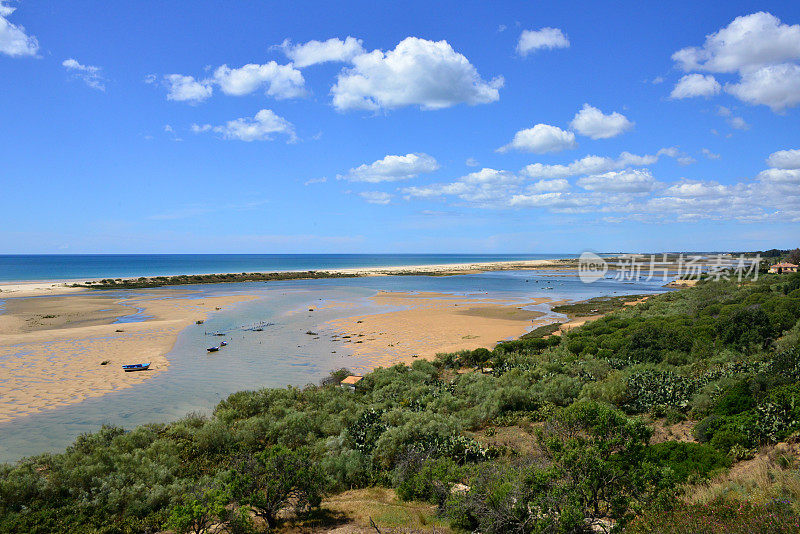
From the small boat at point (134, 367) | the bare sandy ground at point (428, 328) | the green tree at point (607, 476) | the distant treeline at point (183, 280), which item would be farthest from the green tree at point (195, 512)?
the distant treeline at point (183, 280)

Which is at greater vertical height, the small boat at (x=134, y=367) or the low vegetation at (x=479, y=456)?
the low vegetation at (x=479, y=456)

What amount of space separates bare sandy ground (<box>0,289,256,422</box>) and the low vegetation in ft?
26.7

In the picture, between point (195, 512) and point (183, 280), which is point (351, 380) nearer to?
point (195, 512)

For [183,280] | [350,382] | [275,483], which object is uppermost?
[183,280]

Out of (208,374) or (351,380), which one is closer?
(351,380)

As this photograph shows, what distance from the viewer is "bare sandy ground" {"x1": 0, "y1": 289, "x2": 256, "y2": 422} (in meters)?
16.9

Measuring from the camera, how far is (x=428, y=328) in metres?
31.0

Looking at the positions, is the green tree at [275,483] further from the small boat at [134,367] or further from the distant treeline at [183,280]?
the distant treeline at [183,280]

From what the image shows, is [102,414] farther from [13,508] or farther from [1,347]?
[1,347]

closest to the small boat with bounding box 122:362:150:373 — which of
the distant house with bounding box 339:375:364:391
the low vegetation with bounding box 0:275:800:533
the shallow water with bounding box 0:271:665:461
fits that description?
the shallow water with bounding box 0:271:665:461

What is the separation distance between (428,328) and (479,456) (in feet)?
70.5

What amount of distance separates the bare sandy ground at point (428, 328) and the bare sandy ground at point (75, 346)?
11.6 m

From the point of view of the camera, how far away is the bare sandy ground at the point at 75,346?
55.4ft

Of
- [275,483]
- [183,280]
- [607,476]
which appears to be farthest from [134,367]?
[183,280]
